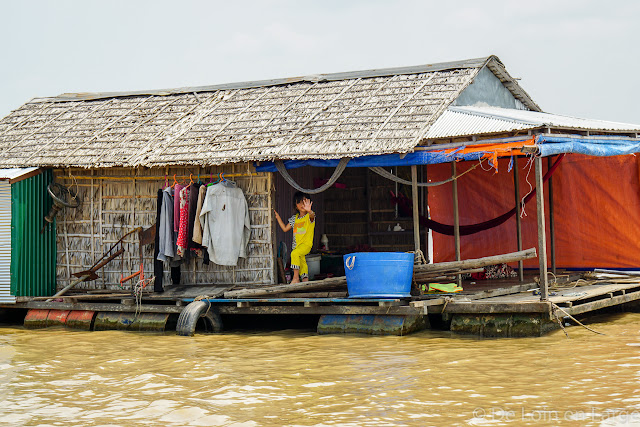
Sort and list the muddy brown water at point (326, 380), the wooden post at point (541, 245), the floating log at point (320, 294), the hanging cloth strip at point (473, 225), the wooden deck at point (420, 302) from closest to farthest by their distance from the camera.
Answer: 1. the muddy brown water at point (326, 380)
2. the wooden post at point (541, 245)
3. the wooden deck at point (420, 302)
4. the floating log at point (320, 294)
5. the hanging cloth strip at point (473, 225)

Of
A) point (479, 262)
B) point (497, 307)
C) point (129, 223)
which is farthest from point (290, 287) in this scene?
point (129, 223)

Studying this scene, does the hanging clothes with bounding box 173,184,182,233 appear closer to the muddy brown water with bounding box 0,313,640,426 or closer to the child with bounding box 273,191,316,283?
the child with bounding box 273,191,316,283

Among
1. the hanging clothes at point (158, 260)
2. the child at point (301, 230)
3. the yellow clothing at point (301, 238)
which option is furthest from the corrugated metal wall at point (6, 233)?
the yellow clothing at point (301, 238)

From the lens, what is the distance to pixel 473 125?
966 centimetres

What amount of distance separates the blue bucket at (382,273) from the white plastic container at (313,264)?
2.45m

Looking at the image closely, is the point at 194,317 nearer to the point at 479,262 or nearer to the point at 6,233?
the point at 6,233

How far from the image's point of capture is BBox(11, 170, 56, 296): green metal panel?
436 inches

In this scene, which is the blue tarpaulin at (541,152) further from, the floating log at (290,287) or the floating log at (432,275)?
the floating log at (290,287)

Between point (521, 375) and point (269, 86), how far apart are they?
728 centimetres

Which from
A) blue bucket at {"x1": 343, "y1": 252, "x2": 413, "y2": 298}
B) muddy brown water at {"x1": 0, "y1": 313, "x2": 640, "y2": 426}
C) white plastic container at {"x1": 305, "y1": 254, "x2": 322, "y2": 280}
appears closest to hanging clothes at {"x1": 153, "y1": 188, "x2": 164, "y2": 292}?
muddy brown water at {"x1": 0, "y1": 313, "x2": 640, "y2": 426}

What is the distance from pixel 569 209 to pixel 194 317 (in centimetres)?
616

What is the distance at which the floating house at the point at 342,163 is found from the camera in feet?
32.0

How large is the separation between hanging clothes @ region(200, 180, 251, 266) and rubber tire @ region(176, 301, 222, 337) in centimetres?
77

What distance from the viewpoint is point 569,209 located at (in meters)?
12.1
